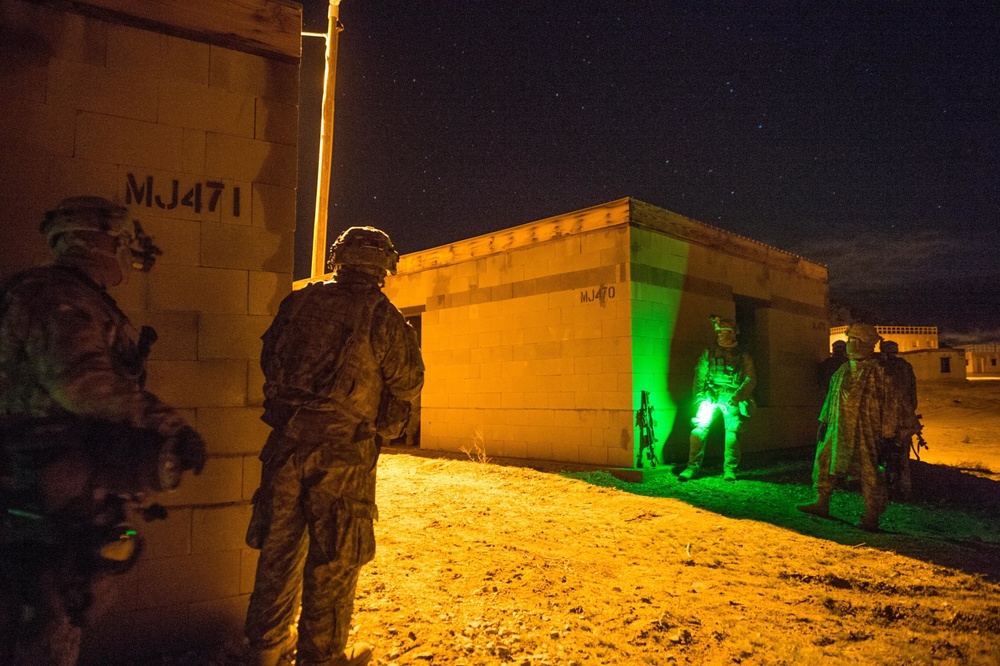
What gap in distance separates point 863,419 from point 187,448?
231 inches

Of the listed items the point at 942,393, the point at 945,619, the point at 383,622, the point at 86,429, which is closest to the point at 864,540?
the point at 945,619

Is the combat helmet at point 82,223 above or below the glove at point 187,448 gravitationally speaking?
above

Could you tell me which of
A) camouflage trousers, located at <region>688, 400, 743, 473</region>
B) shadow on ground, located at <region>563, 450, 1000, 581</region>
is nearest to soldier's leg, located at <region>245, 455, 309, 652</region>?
shadow on ground, located at <region>563, 450, 1000, 581</region>

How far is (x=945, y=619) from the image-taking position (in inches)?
134

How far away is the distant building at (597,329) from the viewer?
830cm

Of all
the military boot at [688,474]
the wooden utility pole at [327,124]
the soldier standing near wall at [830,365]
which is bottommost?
the military boot at [688,474]

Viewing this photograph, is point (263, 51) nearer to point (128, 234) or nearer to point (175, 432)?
point (128, 234)

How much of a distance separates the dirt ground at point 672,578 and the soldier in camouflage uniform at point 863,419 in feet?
1.53

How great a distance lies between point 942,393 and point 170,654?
89.0ft

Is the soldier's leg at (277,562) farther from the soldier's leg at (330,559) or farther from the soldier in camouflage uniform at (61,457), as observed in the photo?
the soldier in camouflage uniform at (61,457)

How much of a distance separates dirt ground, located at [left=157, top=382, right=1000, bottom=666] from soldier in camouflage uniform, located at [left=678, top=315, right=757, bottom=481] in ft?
2.25

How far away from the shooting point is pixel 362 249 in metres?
2.81

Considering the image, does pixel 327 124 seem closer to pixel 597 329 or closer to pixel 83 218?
pixel 597 329

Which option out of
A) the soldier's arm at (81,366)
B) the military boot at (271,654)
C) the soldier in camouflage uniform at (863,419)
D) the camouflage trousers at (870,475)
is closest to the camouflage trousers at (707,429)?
the soldier in camouflage uniform at (863,419)
